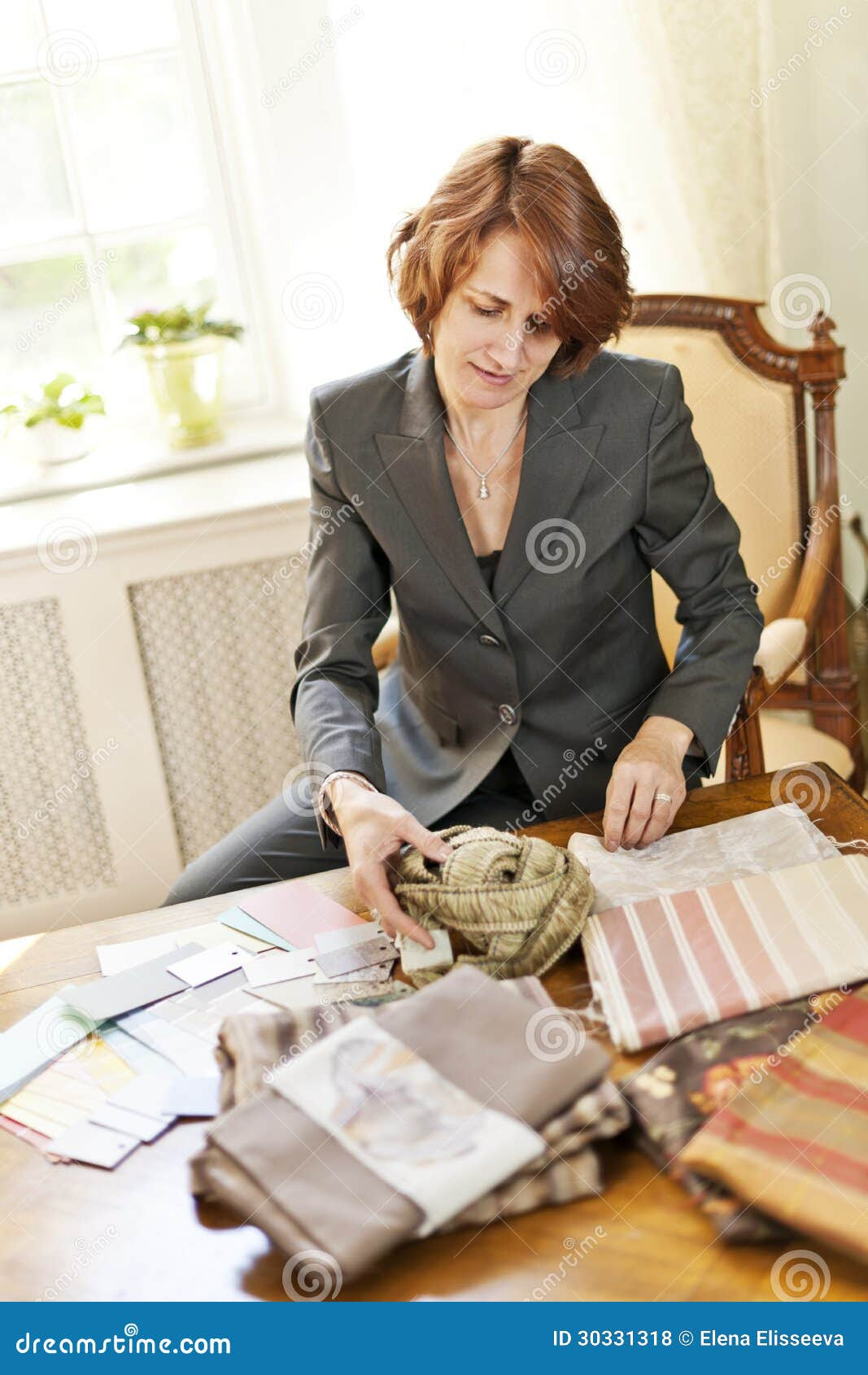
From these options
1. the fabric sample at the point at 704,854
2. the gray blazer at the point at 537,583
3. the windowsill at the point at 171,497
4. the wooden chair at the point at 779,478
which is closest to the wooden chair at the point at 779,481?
the wooden chair at the point at 779,478

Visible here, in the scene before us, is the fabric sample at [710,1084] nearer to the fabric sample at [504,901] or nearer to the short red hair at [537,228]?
the fabric sample at [504,901]

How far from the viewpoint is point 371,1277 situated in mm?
914

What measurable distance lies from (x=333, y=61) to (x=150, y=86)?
19.6 inches

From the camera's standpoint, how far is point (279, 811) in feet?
6.31

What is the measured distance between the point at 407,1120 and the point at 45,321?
248cm

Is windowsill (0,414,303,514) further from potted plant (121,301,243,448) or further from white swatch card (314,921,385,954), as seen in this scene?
white swatch card (314,921,385,954)

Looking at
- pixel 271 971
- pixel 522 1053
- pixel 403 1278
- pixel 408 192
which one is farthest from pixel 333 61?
pixel 403 1278

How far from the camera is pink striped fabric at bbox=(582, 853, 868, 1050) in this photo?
110cm

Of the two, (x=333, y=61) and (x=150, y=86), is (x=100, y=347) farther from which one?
(x=333, y=61)

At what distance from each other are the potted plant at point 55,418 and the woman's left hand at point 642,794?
1830mm

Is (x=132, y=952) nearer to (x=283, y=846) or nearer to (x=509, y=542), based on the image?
(x=283, y=846)

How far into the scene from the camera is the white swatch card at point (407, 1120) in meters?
0.93

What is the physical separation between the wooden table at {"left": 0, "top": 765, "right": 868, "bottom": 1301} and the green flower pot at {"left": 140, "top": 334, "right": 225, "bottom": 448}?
2.07 metres
